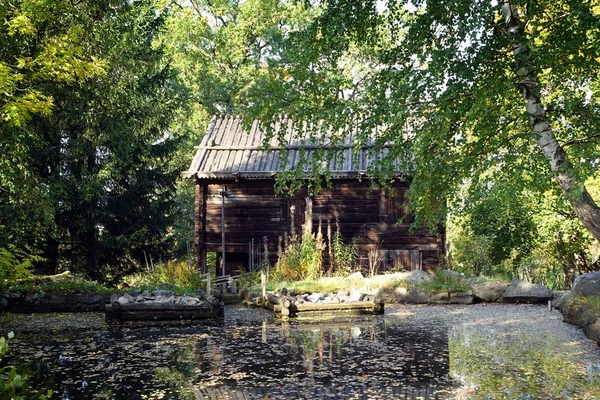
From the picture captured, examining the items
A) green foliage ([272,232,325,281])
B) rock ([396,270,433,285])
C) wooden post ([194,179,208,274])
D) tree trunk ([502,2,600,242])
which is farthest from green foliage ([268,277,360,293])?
tree trunk ([502,2,600,242])

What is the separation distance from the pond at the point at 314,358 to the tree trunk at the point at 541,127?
2090mm

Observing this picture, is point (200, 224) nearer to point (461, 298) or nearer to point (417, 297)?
point (417, 297)

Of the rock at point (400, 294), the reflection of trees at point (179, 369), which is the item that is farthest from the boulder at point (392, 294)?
the reflection of trees at point (179, 369)

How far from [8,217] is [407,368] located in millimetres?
13271

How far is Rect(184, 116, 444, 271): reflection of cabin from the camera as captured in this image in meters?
21.7

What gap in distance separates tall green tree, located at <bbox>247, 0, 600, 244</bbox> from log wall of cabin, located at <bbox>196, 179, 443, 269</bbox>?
12.1m

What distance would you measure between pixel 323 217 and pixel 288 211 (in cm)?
127

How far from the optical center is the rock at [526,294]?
57.7 ft

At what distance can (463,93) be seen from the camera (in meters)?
8.77

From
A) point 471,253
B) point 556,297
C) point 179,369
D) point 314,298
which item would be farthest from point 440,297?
point 179,369

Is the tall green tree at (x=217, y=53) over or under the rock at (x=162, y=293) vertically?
over

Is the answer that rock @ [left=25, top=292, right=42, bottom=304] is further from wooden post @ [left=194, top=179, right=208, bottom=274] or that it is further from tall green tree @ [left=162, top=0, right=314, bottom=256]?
tall green tree @ [left=162, top=0, right=314, bottom=256]

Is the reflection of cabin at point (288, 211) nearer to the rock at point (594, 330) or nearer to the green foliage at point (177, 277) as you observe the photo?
the green foliage at point (177, 277)

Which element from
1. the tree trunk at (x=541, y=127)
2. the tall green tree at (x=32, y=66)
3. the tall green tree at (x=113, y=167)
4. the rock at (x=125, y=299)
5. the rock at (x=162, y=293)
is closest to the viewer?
the tree trunk at (x=541, y=127)
